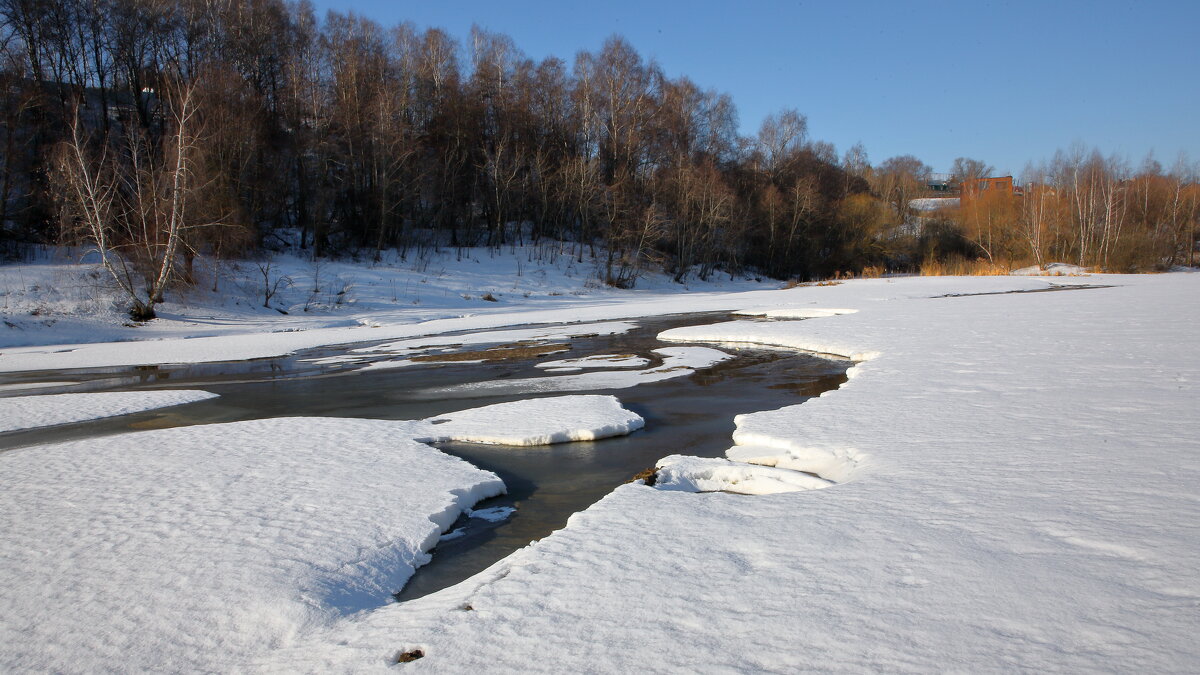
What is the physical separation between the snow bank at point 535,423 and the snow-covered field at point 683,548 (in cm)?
9

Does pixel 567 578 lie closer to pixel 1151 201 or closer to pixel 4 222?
pixel 4 222

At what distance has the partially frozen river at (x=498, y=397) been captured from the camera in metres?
5.46

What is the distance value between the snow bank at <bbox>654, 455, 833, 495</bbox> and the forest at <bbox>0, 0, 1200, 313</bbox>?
74.4 ft

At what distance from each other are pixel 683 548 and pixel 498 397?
665 centimetres

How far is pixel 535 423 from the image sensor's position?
26.5 feet

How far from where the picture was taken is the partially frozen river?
17.9ft

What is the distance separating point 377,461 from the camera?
21.4 feet

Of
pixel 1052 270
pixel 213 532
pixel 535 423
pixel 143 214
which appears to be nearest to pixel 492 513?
pixel 213 532

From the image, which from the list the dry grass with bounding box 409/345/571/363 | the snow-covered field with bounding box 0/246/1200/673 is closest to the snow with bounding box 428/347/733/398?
the snow-covered field with bounding box 0/246/1200/673

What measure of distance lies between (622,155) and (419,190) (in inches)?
553

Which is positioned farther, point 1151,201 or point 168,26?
point 1151,201

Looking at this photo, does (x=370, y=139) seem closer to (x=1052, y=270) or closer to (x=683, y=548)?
(x=683, y=548)

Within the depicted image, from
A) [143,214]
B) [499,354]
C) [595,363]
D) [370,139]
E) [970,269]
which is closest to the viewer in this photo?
[595,363]

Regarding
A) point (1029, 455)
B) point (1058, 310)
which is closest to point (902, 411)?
point (1029, 455)
